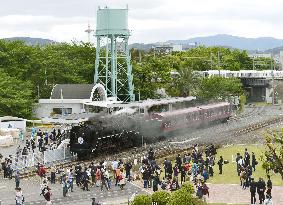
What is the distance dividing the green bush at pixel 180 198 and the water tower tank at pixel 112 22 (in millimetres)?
47779

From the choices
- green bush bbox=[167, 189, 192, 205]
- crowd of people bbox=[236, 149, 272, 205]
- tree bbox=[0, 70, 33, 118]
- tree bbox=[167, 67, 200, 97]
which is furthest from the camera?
tree bbox=[167, 67, 200, 97]

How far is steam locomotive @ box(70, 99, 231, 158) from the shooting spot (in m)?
39.0

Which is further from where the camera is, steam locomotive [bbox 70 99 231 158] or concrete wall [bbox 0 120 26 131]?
concrete wall [bbox 0 120 26 131]

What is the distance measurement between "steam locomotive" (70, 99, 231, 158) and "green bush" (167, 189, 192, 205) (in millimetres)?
17528

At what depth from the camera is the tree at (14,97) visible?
58688 millimetres

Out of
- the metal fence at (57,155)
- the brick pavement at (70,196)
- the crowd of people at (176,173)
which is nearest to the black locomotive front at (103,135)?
the metal fence at (57,155)

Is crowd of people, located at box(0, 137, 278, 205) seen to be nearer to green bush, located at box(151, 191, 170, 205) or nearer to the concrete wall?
green bush, located at box(151, 191, 170, 205)

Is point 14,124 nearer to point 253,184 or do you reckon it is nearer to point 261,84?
point 253,184

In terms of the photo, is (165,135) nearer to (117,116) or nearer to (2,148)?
(117,116)

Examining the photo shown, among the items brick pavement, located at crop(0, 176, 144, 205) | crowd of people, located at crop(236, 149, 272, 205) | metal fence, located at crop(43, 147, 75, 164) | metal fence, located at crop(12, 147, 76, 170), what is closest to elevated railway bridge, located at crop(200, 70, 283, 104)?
metal fence, located at crop(43, 147, 75, 164)

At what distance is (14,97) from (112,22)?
15.3m

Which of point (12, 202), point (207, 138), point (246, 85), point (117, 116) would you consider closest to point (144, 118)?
point (117, 116)

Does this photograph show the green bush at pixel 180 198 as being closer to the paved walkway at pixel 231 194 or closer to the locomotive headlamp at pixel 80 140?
the paved walkway at pixel 231 194

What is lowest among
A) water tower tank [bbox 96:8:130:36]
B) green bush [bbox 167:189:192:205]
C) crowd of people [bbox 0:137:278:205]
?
crowd of people [bbox 0:137:278:205]
